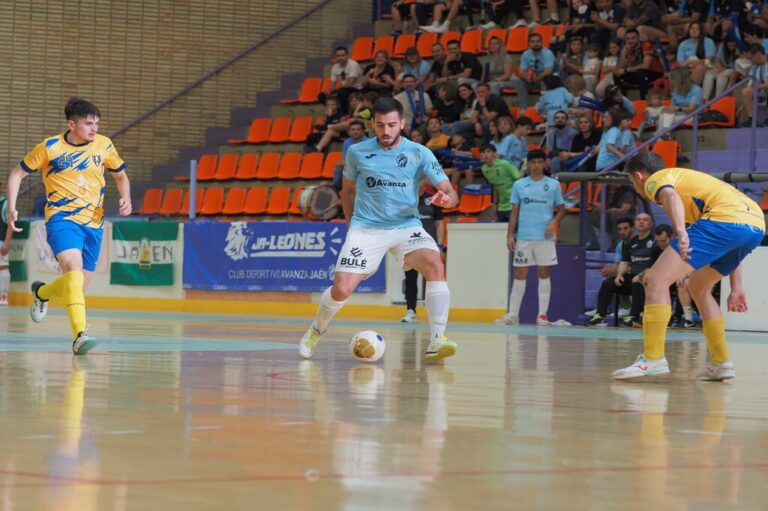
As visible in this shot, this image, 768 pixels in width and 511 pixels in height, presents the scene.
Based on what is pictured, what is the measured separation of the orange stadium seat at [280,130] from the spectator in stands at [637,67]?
752 cm

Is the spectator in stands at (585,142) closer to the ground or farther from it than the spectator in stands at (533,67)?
closer to the ground

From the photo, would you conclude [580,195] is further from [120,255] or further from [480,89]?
[120,255]

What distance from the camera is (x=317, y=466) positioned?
4707 millimetres

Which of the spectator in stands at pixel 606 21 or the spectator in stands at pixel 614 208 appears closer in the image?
the spectator in stands at pixel 614 208

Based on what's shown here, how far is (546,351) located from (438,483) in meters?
8.33

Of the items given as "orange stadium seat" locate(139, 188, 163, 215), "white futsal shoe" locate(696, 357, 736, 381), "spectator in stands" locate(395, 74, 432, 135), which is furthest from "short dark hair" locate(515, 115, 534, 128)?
"white futsal shoe" locate(696, 357, 736, 381)

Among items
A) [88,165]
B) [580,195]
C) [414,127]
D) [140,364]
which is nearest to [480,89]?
[414,127]

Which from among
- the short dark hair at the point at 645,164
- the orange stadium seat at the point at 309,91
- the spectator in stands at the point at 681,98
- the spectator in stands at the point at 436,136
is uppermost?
the orange stadium seat at the point at 309,91

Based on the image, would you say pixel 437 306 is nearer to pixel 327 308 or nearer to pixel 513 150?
pixel 327 308

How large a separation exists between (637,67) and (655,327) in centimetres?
1359

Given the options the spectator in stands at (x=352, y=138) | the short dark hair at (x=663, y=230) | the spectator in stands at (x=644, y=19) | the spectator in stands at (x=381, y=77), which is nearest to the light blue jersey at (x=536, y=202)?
the short dark hair at (x=663, y=230)

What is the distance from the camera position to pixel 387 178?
34.2 ft

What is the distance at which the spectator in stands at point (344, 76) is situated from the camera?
25656 millimetres

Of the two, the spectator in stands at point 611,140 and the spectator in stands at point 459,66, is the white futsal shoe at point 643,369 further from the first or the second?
the spectator in stands at point 459,66
